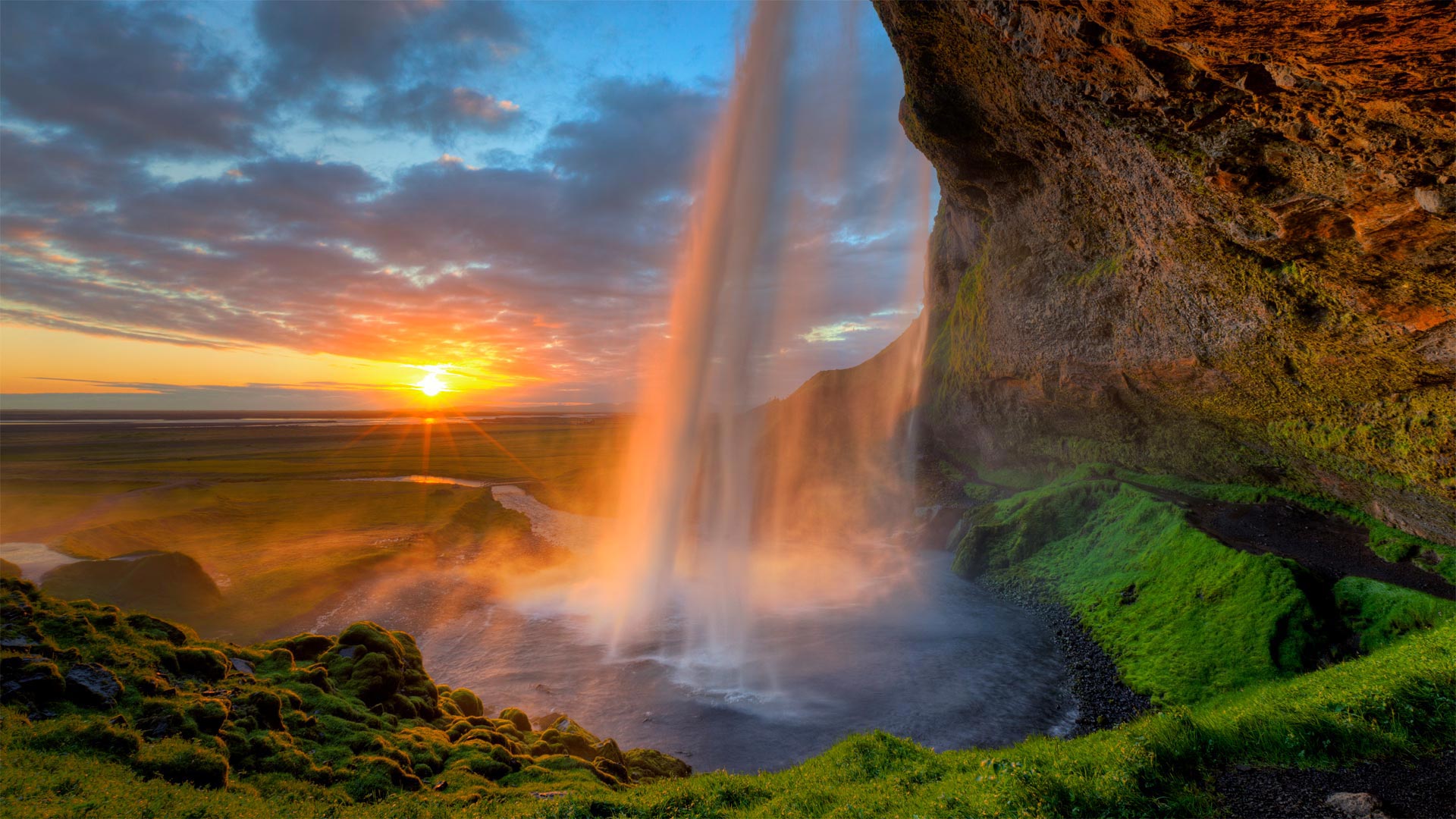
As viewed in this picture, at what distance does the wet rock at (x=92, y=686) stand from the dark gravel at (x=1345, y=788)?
61.8 ft

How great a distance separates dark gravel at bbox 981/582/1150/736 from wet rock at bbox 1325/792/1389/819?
8842 millimetres

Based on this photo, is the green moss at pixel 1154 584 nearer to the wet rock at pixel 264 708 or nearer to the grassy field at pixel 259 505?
the wet rock at pixel 264 708

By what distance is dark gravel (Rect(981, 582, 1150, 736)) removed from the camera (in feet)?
59.6

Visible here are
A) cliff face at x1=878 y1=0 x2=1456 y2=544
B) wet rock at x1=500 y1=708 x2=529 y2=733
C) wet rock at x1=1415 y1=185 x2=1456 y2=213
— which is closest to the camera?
cliff face at x1=878 y1=0 x2=1456 y2=544

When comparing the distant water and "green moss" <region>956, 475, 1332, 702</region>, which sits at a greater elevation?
"green moss" <region>956, 475, 1332, 702</region>

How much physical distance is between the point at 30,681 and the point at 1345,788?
71.6ft

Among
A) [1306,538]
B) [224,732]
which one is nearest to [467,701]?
[224,732]

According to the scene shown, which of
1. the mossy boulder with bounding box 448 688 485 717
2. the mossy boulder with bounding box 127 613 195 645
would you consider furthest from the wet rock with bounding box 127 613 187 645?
the mossy boulder with bounding box 448 688 485 717

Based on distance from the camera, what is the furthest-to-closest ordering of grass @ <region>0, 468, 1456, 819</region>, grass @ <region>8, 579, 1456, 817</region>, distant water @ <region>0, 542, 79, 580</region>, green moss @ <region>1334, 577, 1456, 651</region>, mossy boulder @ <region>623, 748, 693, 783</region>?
distant water @ <region>0, 542, 79, 580</region>
green moss @ <region>1334, 577, 1456, 651</region>
mossy boulder @ <region>623, 748, 693, 783</region>
grass @ <region>0, 468, 1456, 819</region>
grass @ <region>8, 579, 1456, 817</region>

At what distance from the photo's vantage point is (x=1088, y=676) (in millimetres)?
20984

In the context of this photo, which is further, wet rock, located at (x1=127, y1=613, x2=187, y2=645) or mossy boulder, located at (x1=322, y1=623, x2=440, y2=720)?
mossy boulder, located at (x1=322, y1=623, x2=440, y2=720)

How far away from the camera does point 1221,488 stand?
3134cm

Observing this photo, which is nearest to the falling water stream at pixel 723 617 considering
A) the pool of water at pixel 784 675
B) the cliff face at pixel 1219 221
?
the pool of water at pixel 784 675

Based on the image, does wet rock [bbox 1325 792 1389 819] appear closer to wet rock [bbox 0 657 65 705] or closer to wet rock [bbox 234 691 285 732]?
wet rock [bbox 234 691 285 732]
